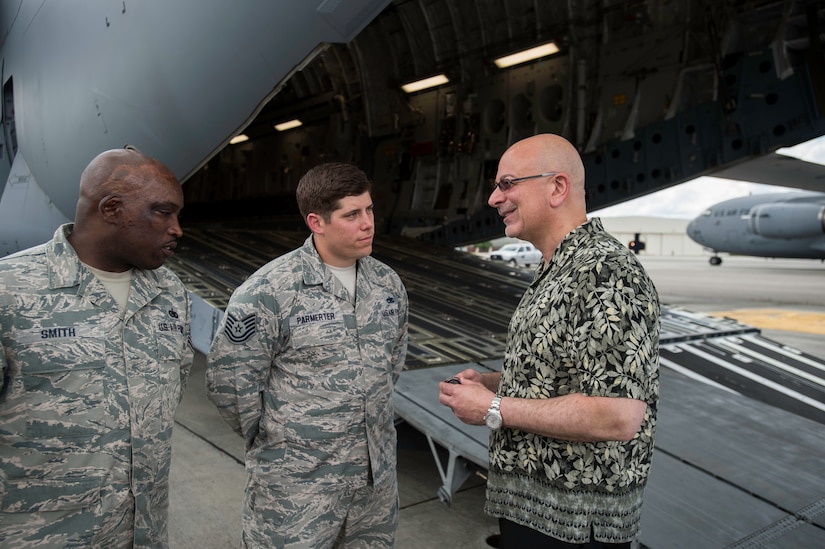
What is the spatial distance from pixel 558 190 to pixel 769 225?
2583cm

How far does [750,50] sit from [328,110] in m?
7.66

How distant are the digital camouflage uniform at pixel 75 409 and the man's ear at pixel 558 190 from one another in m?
1.34

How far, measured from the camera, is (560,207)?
1763mm

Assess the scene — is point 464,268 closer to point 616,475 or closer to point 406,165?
point 406,165

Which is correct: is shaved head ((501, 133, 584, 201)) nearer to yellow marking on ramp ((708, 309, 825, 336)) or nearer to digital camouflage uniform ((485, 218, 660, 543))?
digital camouflage uniform ((485, 218, 660, 543))

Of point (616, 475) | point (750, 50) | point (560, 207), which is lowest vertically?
point (616, 475)

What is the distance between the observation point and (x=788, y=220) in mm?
22703

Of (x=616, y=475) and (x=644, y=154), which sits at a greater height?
(x=644, y=154)

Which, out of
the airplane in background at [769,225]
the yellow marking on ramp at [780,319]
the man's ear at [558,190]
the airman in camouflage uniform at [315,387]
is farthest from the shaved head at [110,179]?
the airplane in background at [769,225]

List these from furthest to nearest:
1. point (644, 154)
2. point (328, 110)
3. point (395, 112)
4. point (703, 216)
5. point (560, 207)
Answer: point (703, 216)
point (328, 110)
point (395, 112)
point (644, 154)
point (560, 207)

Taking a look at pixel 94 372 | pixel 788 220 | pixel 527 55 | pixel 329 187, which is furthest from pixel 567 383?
pixel 788 220

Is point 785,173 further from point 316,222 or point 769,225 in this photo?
point 316,222

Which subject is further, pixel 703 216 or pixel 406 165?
pixel 703 216

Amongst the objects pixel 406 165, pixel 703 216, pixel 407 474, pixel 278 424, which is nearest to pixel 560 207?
pixel 278 424
